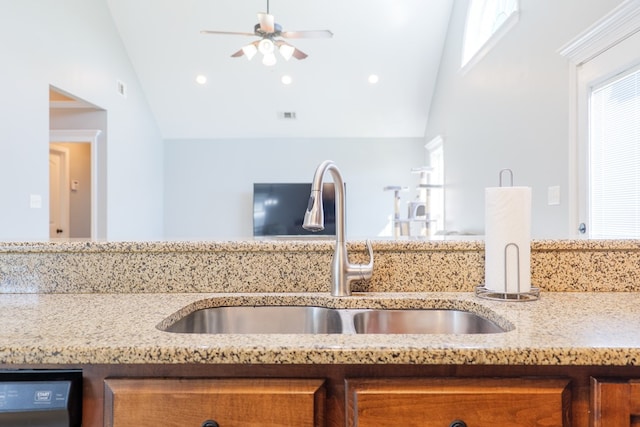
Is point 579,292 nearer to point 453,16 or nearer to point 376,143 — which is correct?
point 453,16

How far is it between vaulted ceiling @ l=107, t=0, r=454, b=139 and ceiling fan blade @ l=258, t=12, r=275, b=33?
1.51 meters

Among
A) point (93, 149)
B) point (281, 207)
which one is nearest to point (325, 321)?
point (93, 149)

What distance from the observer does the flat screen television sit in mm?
6461

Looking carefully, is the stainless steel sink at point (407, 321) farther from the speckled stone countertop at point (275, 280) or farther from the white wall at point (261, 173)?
the white wall at point (261, 173)

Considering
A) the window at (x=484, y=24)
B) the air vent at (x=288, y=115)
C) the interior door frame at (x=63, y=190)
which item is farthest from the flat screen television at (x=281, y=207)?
the window at (x=484, y=24)

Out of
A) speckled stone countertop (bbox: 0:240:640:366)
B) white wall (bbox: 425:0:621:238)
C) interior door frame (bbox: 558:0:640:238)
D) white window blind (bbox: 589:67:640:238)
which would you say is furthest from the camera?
white wall (bbox: 425:0:621:238)

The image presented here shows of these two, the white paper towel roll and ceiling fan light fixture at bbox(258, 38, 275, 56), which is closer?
the white paper towel roll

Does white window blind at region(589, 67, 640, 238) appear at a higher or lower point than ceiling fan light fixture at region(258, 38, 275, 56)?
lower

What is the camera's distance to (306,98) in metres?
6.02

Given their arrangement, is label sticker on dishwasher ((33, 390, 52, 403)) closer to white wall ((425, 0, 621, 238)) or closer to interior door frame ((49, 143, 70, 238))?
white wall ((425, 0, 621, 238))

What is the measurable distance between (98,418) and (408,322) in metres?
0.70

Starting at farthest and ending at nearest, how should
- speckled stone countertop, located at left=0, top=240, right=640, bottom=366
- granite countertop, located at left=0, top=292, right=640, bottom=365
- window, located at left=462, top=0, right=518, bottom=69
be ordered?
window, located at left=462, top=0, right=518, bottom=69, speckled stone countertop, located at left=0, top=240, right=640, bottom=366, granite countertop, located at left=0, top=292, right=640, bottom=365

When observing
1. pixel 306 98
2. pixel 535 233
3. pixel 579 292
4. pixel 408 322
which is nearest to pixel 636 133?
pixel 535 233

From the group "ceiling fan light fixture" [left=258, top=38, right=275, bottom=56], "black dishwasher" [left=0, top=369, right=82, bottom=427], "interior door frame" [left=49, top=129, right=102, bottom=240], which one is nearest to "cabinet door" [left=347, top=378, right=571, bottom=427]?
"black dishwasher" [left=0, top=369, right=82, bottom=427]
